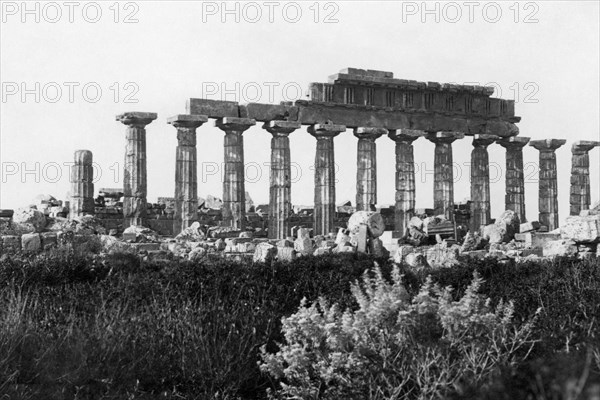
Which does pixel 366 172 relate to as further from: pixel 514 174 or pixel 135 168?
pixel 135 168

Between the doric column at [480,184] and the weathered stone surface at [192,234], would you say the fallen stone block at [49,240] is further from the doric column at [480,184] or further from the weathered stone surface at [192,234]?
the doric column at [480,184]

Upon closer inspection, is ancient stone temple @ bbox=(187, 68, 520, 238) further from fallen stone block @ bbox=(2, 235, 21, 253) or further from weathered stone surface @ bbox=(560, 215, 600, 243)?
weathered stone surface @ bbox=(560, 215, 600, 243)

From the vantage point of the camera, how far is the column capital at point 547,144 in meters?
45.2

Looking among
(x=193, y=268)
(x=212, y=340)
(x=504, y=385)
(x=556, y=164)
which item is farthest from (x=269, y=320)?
(x=556, y=164)

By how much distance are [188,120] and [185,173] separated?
2.18m

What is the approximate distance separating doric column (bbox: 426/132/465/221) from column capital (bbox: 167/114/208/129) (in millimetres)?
10391

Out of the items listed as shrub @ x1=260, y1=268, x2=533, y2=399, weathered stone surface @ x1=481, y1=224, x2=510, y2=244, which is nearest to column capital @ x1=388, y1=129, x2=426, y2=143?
weathered stone surface @ x1=481, y1=224, x2=510, y2=244

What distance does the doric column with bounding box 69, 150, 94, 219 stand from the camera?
3756 cm

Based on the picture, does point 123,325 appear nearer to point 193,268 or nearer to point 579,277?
point 193,268

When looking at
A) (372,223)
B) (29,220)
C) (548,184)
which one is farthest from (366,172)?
(29,220)

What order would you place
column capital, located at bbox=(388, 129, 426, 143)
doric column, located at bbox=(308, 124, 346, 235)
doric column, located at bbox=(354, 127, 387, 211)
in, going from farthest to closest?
column capital, located at bbox=(388, 129, 426, 143) < doric column, located at bbox=(354, 127, 387, 211) < doric column, located at bbox=(308, 124, 346, 235)

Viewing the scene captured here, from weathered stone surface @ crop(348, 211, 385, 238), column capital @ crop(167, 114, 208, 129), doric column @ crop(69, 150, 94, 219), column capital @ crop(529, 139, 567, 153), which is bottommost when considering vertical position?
weathered stone surface @ crop(348, 211, 385, 238)

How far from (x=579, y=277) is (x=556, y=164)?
28.3m

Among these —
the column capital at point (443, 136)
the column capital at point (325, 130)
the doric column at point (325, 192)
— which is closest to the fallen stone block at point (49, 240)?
the column capital at point (325, 130)
